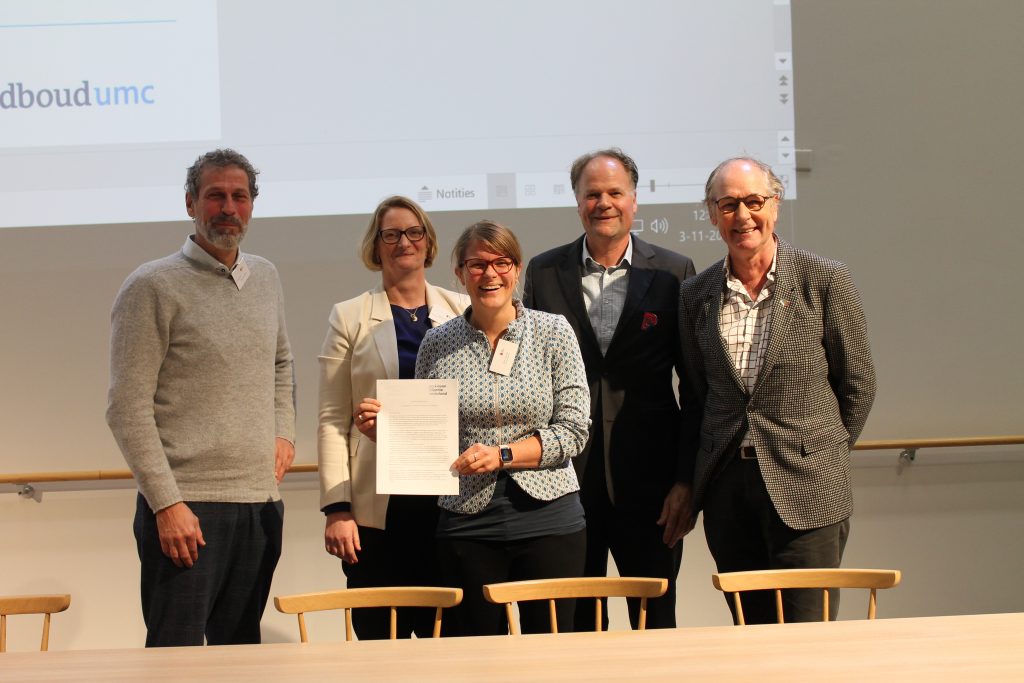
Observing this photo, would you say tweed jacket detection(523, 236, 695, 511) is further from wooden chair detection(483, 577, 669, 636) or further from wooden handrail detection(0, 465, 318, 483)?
wooden handrail detection(0, 465, 318, 483)

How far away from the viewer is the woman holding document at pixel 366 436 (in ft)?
9.42

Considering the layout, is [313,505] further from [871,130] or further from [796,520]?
[871,130]

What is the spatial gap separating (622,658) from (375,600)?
Answer: 0.72 meters

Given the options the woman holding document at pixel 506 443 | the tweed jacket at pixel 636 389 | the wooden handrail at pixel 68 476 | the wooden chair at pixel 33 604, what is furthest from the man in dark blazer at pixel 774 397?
the wooden handrail at pixel 68 476

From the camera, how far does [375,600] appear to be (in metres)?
2.22

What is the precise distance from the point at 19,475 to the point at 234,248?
1891 mm

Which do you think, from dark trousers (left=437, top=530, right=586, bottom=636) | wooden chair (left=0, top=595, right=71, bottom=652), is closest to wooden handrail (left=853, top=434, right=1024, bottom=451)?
dark trousers (left=437, top=530, right=586, bottom=636)

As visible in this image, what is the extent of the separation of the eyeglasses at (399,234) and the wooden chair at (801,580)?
4.42 ft

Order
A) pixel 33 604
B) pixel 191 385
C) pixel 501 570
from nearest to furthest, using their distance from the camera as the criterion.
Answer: pixel 33 604
pixel 501 570
pixel 191 385

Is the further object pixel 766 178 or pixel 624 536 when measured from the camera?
pixel 624 536

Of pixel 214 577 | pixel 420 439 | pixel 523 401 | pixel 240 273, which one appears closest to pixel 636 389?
pixel 523 401

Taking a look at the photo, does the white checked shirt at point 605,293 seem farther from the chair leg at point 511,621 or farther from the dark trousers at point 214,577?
the dark trousers at point 214,577

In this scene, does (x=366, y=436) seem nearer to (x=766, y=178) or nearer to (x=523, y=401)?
(x=523, y=401)

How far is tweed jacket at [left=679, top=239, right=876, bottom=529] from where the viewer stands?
2.66 m
